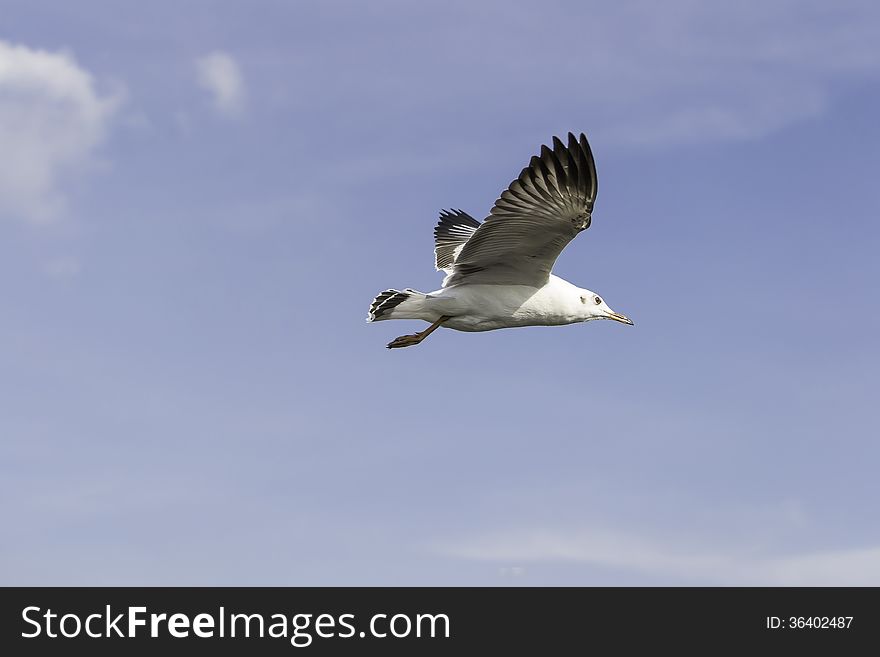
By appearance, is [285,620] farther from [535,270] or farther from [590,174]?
[590,174]

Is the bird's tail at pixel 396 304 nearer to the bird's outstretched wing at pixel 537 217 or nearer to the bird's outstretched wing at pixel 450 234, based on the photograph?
the bird's outstretched wing at pixel 537 217

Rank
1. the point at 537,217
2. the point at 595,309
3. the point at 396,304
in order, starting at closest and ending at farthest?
1. the point at 537,217
2. the point at 396,304
3. the point at 595,309

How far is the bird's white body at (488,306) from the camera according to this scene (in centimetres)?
1856

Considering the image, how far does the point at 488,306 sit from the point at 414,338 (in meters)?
1.38

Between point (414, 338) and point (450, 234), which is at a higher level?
point (450, 234)

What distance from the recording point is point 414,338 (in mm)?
19062

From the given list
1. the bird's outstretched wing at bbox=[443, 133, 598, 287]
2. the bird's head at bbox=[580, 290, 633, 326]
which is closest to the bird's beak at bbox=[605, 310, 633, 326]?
the bird's head at bbox=[580, 290, 633, 326]

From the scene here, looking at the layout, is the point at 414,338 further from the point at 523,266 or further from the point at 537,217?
the point at 537,217

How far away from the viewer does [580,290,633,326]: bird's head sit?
1972 centimetres

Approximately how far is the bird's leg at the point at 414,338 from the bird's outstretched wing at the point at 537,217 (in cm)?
101

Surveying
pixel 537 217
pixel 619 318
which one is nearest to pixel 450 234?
pixel 619 318

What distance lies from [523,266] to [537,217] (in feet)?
4.30

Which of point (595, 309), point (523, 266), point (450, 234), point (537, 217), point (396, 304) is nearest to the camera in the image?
point (537, 217)

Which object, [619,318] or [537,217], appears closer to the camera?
[537,217]
